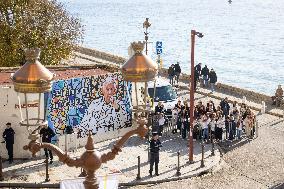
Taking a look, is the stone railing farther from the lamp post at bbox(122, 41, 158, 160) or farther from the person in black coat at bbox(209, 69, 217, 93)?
the lamp post at bbox(122, 41, 158, 160)

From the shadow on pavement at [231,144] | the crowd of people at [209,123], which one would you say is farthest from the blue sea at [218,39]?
the shadow on pavement at [231,144]

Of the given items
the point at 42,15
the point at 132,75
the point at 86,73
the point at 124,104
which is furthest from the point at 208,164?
the point at 42,15

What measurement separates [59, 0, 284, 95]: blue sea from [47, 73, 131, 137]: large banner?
24.3m

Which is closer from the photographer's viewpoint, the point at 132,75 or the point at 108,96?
the point at 132,75

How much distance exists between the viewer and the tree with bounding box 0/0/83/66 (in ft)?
96.0

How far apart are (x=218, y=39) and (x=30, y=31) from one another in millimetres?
91233

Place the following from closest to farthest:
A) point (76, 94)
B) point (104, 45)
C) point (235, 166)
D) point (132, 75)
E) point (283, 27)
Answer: point (132, 75)
point (235, 166)
point (76, 94)
point (104, 45)
point (283, 27)

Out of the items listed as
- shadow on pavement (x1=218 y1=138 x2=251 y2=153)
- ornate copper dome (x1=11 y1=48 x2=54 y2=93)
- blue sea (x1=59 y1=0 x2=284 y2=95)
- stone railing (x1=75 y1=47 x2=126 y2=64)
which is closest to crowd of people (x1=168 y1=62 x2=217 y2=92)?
shadow on pavement (x1=218 y1=138 x2=251 y2=153)

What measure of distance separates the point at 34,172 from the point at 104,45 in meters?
94.0

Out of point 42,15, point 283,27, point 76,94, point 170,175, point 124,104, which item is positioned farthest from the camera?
point 283,27

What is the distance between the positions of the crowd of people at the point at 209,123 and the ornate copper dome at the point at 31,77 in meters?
15.6

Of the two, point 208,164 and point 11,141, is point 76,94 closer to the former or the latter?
point 11,141

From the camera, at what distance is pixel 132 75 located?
6.71m

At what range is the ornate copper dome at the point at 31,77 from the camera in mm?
6234
